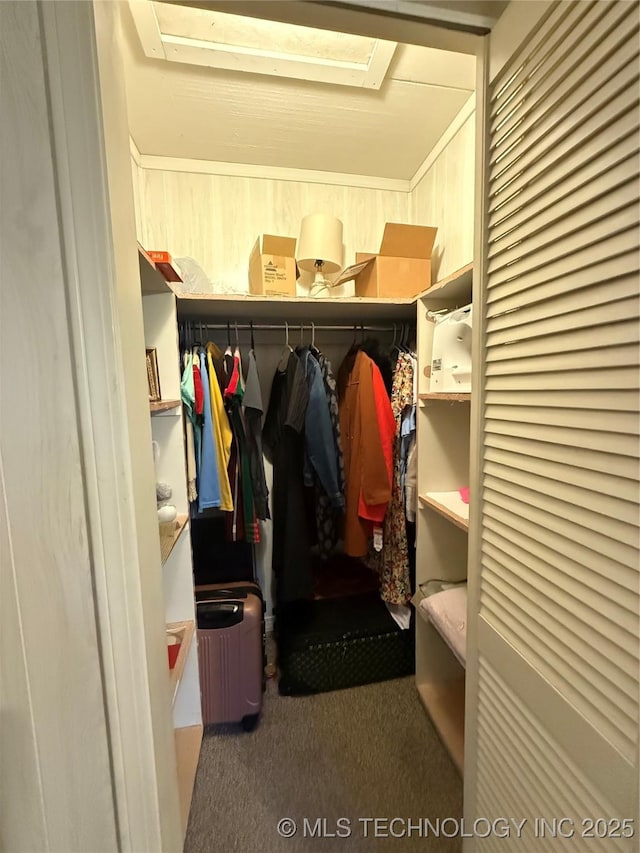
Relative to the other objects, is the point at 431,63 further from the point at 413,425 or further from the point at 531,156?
the point at 413,425

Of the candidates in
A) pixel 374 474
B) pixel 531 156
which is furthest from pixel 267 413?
pixel 531 156

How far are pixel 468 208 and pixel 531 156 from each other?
0.96 metres

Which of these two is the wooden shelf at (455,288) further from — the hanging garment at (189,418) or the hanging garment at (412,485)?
the hanging garment at (189,418)

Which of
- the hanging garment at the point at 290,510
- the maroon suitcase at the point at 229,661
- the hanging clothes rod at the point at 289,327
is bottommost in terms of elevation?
the maroon suitcase at the point at 229,661

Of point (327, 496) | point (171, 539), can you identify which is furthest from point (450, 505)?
point (171, 539)

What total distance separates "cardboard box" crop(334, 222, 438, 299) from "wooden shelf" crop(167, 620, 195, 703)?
62.9 inches

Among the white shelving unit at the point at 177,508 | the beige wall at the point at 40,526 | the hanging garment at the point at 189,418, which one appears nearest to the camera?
the beige wall at the point at 40,526

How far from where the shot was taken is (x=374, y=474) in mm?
1708

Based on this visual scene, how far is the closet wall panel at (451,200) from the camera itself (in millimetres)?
1558

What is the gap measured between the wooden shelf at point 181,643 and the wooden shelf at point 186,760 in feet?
0.74

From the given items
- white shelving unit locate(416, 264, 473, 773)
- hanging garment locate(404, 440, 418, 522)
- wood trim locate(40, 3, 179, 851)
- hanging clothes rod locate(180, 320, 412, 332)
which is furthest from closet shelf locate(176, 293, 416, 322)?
wood trim locate(40, 3, 179, 851)

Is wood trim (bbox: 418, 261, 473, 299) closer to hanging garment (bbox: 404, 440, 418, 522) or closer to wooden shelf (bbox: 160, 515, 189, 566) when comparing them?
hanging garment (bbox: 404, 440, 418, 522)

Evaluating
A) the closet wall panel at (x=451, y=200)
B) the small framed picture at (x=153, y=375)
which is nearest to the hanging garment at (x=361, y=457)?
the closet wall panel at (x=451, y=200)

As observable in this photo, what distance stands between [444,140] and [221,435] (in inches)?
64.1
